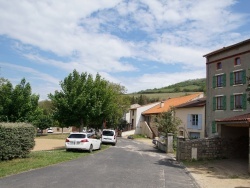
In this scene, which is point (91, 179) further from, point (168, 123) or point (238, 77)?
point (238, 77)

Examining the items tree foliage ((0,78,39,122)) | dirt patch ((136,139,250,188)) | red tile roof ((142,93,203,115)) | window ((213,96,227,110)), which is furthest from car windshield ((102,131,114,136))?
red tile roof ((142,93,203,115))

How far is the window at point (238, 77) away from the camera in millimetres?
33031

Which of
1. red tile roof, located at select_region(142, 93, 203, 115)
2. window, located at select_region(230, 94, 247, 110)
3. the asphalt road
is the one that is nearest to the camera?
the asphalt road

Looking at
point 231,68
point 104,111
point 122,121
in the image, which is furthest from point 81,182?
point 122,121

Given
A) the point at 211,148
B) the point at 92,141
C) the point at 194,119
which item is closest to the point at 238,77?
the point at 194,119

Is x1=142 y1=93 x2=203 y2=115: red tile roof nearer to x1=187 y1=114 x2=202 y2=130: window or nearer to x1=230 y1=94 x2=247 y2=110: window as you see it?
x1=187 y1=114 x2=202 y2=130: window

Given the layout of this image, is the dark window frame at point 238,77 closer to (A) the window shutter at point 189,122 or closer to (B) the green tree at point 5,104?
(A) the window shutter at point 189,122

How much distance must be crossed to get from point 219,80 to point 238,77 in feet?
10.5

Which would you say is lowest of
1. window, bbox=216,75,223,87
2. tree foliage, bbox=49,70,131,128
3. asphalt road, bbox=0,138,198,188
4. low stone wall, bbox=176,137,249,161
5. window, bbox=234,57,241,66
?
asphalt road, bbox=0,138,198,188

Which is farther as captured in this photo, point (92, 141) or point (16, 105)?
point (16, 105)

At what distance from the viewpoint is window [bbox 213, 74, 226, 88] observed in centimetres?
3600

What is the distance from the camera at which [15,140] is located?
54.0 ft

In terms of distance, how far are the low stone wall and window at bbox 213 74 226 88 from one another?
47.1ft

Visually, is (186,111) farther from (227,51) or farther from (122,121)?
(122,121)
